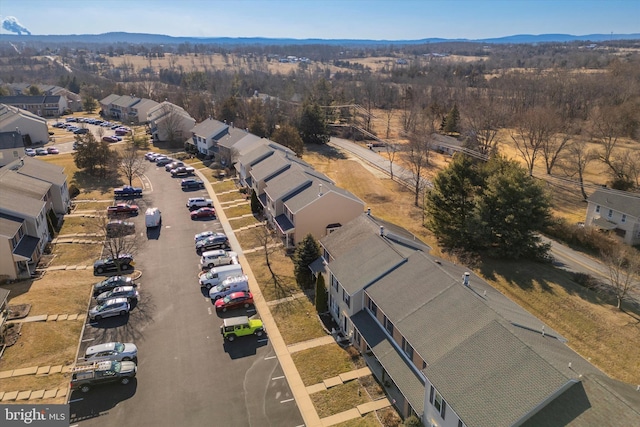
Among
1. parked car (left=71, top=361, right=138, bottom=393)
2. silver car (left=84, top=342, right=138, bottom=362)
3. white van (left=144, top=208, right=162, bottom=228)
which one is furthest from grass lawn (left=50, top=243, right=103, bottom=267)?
parked car (left=71, top=361, right=138, bottom=393)

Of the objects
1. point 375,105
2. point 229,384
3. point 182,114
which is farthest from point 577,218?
point 375,105

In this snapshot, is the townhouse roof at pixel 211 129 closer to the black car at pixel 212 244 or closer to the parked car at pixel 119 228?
the parked car at pixel 119 228

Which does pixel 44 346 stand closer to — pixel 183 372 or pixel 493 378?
pixel 183 372

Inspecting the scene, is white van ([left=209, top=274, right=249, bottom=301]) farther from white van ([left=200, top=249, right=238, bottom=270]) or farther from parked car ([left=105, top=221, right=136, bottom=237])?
parked car ([left=105, top=221, right=136, bottom=237])

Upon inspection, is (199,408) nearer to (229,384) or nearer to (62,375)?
(229,384)

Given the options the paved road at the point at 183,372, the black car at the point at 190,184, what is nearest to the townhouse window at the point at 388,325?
the paved road at the point at 183,372

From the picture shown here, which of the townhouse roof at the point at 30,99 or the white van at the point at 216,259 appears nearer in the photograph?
the white van at the point at 216,259
